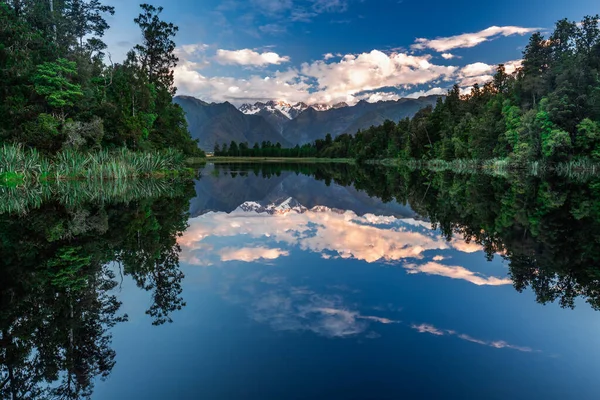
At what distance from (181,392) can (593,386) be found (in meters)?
4.97

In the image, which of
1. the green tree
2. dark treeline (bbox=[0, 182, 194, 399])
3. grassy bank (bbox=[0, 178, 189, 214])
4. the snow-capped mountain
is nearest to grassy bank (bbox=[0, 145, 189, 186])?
grassy bank (bbox=[0, 178, 189, 214])

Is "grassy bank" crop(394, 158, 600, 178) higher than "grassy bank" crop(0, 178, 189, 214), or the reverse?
"grassy bank" crop(394, 158, 600, 178)

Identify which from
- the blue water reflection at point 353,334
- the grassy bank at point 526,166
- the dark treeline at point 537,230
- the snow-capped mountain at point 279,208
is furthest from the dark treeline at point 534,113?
the blue water reflection at point 353,334

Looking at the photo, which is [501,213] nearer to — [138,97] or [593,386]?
[593,386]

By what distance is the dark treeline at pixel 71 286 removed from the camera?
5.11m

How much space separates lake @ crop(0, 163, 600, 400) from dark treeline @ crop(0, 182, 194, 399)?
0.04 metres

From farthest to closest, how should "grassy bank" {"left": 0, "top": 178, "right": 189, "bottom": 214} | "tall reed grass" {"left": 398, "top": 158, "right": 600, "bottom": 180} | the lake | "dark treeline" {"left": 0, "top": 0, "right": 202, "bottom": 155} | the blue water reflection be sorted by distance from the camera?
"tall reed grass" {"left": 398, "top": 158, "right": 600, "bottom": 180} → "dark treeline" {"left": 0, "top": 0, "right": 202, "bottom": 155} → "grassy bank" {"left": 0, "top": 178, "right": 189, "bottom": 214} → the lake → the blue water reflection

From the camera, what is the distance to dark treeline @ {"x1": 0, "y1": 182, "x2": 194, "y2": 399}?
16.8 ft

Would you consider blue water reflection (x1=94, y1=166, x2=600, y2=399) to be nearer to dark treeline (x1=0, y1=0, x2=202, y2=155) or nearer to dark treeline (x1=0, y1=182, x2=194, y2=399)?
dark treeline (x1=0, y1=182, x2=194, y2=399)

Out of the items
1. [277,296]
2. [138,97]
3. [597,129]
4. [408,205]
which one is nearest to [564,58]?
[597,129]

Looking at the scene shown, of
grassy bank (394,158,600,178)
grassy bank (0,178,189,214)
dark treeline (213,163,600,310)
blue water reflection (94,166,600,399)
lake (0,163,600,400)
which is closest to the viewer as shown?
blue water reflection (94,166,600,399)

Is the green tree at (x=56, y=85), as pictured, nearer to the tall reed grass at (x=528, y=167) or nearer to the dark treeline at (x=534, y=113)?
the tall reed grass at (x=528, y=167)

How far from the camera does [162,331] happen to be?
6.26 metres

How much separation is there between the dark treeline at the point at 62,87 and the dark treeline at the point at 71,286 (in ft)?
57.0
